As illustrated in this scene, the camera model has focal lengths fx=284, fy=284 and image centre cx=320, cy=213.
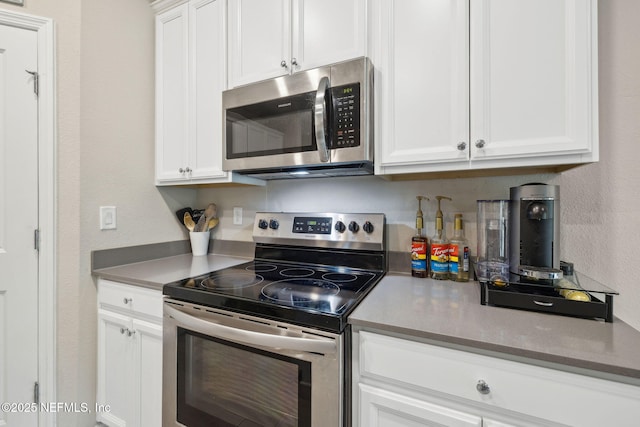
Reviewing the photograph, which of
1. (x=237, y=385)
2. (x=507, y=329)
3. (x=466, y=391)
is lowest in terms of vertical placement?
(x=237, y=385)

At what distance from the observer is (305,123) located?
51.4 inches

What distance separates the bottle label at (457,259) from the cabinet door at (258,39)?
3.80 feet

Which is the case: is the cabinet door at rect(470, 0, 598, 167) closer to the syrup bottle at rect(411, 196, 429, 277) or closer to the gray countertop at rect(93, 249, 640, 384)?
the syrup bottle at rect(411, 196, 429, 277)

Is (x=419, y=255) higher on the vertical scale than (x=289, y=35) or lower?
lower

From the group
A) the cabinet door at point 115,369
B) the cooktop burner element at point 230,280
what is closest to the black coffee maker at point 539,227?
the cooktop burner element at point 230,280

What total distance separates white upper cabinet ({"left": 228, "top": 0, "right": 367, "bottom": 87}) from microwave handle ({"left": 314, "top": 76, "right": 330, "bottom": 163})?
17 cm

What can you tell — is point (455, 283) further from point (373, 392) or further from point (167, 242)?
point (167, 242)

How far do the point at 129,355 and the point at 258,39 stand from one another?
5.65ft

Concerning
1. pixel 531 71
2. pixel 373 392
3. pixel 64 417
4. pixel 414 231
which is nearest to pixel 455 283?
pixel 414 231

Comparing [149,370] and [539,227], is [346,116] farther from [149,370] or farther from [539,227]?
[149,370]

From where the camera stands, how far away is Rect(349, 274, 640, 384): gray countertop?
26.6 inches

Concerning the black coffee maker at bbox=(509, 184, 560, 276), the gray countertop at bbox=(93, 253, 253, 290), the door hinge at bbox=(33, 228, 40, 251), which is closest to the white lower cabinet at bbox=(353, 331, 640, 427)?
the black coffee maker at bbox=(509, 184, 560, 276)

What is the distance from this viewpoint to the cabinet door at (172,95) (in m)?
1.70

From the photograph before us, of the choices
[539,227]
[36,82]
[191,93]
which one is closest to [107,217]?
[36,82]
